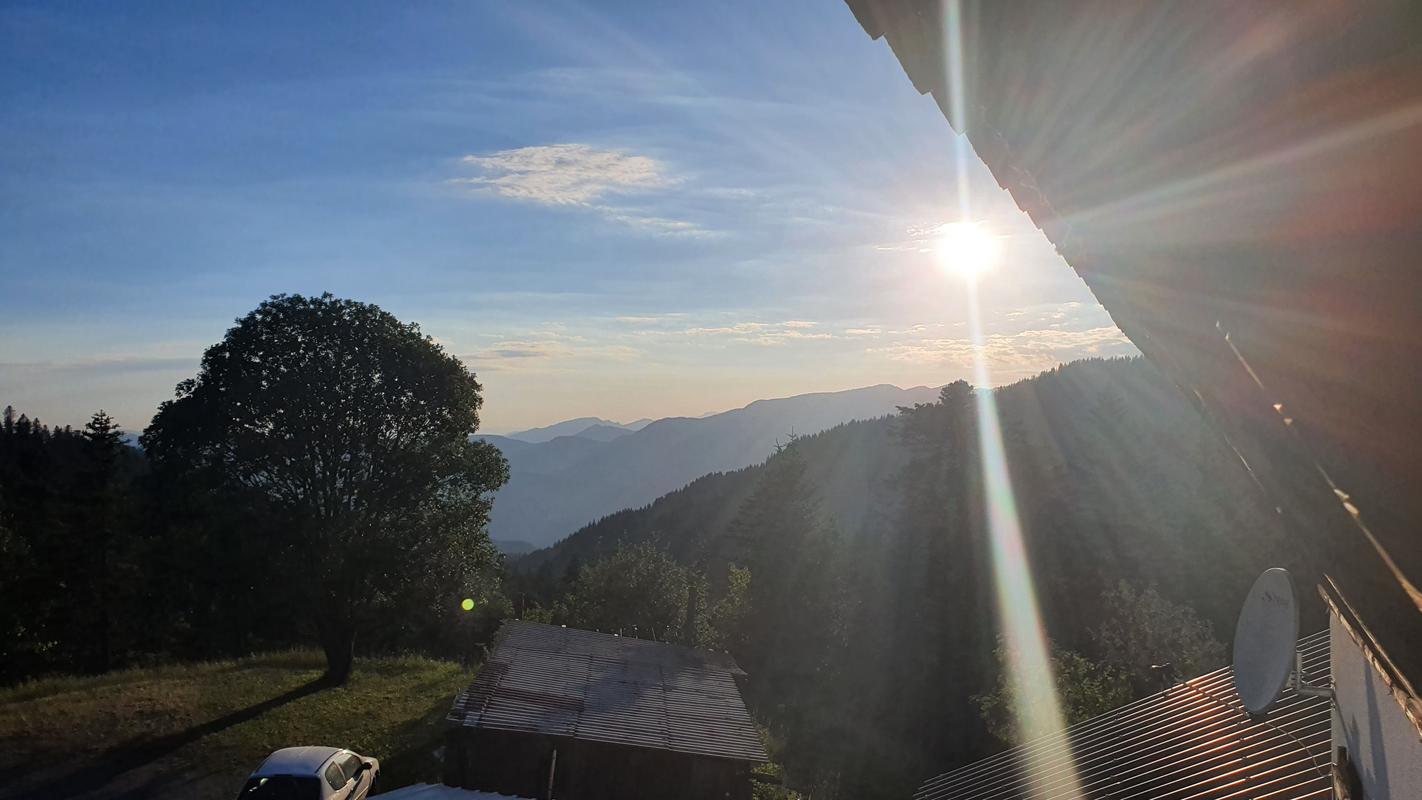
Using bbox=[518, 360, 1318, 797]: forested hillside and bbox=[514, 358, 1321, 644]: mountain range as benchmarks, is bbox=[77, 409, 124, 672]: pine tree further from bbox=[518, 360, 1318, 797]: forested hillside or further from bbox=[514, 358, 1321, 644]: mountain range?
bbox=[514, 358, 1321, 644]: mountain range

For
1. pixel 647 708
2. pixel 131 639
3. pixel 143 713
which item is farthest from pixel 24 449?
pixel 647 708

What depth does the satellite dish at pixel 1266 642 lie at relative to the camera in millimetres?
5043

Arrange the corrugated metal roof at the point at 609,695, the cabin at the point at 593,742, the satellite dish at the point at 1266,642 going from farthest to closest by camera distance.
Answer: the corrugated metal roof at the point at 609,695, the cabin at the point at 593,742, the satellite dish at the point at 1266,642

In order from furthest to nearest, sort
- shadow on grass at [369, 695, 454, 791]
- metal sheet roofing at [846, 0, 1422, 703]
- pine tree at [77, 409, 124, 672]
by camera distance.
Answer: pine tree at [77, 409, 124, 672] < shadow on grass at [369, 695, 454, 791] < metal sheet roofing at [846, 0, 1422, 703]

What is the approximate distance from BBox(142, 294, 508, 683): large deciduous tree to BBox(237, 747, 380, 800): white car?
7479mm

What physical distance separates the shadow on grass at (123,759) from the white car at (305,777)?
18.3 feet

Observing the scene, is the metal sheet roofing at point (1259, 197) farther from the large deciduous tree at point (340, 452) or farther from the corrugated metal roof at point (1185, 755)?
the large deciduous tree at point (340, 452)

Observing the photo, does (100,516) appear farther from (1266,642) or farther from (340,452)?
(1266,642)

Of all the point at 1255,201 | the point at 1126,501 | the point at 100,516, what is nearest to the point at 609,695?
the point at 1255,201

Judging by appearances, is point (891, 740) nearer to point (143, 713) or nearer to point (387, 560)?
point (387, 560)

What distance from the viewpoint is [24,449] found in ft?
208

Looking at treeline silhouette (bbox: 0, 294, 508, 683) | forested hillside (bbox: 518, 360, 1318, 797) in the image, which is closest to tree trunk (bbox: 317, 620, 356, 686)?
treeline silhouette (bbox: 0, 294, 508, 683)

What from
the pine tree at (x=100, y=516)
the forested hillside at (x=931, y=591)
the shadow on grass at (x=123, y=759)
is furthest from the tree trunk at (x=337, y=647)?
the pine tree at (x=100, y=516)

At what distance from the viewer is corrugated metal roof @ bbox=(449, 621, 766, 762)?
16.4m
